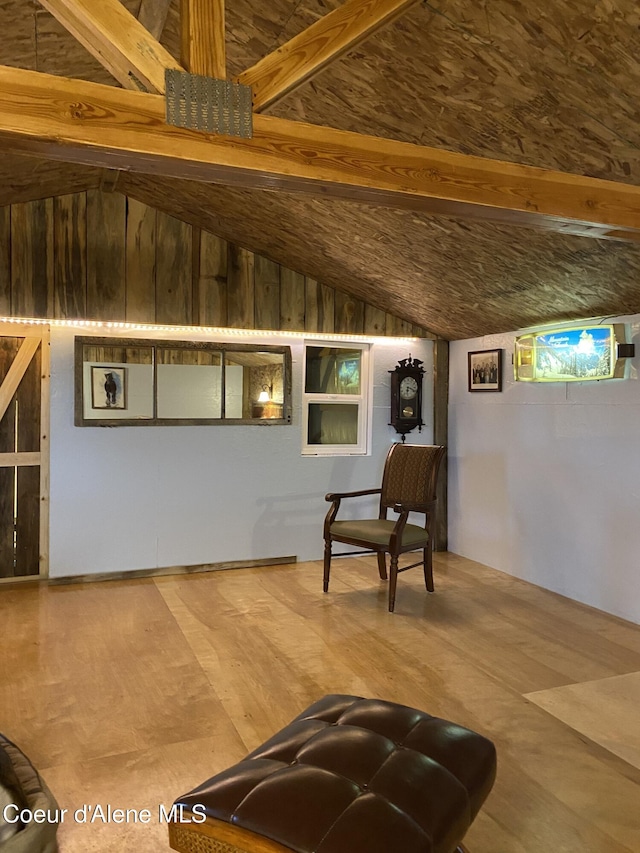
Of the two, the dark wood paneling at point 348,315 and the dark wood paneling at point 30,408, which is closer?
the dark wood paneling at point 30,408

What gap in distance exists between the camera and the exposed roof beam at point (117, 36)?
5.74 ft

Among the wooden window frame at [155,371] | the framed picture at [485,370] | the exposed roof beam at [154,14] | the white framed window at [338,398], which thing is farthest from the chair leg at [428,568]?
the exposed roof beam at [154,14]

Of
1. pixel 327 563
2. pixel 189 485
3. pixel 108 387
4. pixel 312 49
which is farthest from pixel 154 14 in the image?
pixel 327 563

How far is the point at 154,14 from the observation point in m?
2.70

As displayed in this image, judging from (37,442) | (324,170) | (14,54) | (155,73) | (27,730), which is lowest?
(27,730)

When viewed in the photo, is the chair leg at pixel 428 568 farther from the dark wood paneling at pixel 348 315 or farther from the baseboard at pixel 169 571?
the dark wood paneling at pixel 348 315

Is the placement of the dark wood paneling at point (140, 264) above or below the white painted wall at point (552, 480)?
above

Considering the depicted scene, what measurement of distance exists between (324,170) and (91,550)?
11.5 ft

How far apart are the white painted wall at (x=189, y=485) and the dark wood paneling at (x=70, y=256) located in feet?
0.68

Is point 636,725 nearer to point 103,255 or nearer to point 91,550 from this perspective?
point 91,550

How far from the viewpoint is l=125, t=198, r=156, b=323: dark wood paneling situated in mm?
4516

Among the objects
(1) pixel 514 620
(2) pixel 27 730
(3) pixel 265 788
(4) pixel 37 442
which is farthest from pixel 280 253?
(3) pixel 265 788

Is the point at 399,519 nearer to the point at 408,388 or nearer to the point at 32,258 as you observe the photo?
the point at 408,388

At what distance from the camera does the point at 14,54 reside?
2711 millimetres
